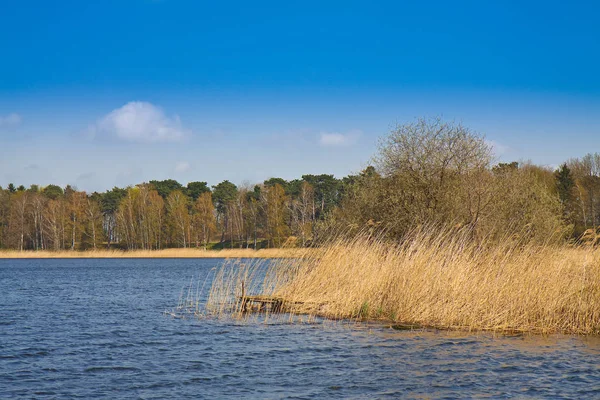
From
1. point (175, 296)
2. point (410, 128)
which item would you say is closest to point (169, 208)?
point (175, 296)

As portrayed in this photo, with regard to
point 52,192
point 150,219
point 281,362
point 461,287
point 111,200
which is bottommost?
point 281,362

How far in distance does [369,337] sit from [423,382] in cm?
469

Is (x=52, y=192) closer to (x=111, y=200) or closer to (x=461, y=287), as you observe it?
(x=111, y=200)

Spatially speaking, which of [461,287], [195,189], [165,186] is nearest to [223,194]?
[195,189]

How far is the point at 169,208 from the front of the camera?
99875 mm

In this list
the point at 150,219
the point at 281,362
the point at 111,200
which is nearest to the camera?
the point at 281,362

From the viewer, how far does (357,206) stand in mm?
28203

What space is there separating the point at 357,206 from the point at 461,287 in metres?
11.1

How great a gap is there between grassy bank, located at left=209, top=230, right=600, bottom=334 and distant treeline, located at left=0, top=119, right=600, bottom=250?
4.06 feet

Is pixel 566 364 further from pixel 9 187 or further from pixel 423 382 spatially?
pixel 9 187

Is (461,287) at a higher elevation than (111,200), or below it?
below

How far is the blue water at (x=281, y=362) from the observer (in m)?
12.0

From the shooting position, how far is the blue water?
39.3 feet

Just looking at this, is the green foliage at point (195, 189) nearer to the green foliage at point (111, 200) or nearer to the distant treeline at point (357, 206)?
the distant treeline at point (357, 206)
